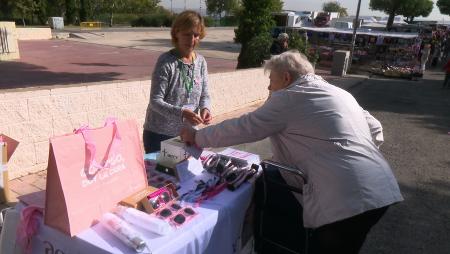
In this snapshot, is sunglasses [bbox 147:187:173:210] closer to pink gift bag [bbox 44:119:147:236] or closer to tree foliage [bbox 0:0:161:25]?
pink gift bag [bbox 44:119:147:236]

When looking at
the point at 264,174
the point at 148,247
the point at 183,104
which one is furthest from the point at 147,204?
the point at 183,104

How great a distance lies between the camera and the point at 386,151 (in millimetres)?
6625

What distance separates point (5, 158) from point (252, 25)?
1042cm

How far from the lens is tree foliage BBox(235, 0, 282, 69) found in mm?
11702

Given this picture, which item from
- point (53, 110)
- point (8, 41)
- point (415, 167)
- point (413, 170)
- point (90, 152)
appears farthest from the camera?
point (8, 41)

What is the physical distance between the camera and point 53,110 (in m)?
4.25

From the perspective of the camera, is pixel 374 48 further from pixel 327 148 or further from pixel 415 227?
pixel 327 148

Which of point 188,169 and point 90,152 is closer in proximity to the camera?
point 90,152

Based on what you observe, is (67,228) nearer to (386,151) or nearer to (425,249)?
(425,249)

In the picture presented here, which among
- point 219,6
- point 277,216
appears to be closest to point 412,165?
point 277,216

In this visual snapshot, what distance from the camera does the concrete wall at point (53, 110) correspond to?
12.8 feet

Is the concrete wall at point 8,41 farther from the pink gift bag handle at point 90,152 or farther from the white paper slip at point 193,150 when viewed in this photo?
the pink gift bag handle at point 90,152

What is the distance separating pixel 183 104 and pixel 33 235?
145 cm

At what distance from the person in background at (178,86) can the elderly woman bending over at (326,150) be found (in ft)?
2.62
